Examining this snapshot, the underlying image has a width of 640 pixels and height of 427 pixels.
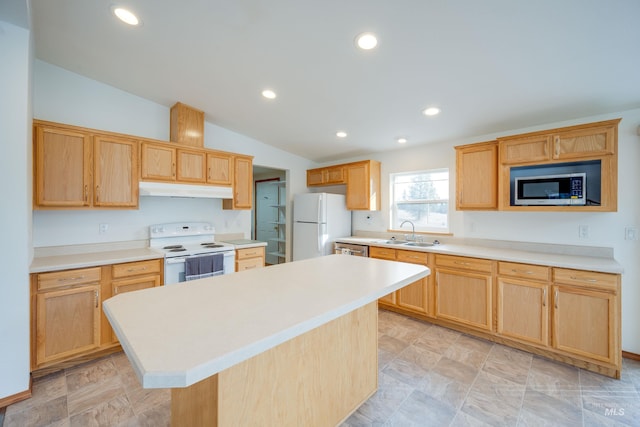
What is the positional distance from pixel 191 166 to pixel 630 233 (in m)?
4.56

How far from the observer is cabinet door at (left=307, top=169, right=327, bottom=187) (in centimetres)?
485

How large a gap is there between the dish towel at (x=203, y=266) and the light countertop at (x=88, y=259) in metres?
0.30

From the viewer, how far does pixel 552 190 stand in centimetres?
265

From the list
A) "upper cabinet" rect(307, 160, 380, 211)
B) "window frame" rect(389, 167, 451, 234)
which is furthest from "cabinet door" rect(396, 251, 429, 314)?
"upper cabinet" rect(307, 160, 380, 211)

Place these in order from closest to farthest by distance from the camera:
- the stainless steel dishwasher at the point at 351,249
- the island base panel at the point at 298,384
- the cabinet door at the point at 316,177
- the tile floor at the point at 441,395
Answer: the island base panel at the point at 298,384, the tile floor at the point at 441,395, the stainless steel dishwasher at the point at 351,249, the cabinet door at the point at 316,177

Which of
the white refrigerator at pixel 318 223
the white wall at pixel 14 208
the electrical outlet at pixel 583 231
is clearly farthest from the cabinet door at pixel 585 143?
the white wall at pixel 14 208

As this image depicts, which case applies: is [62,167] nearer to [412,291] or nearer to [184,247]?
[184,247]

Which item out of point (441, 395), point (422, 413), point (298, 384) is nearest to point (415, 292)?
point (441, 395)

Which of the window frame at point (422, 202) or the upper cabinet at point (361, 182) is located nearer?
the window frame at point (422, 202)

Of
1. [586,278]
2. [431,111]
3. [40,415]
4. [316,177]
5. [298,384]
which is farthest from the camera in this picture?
[316,177]

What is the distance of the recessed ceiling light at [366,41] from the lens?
1894 mm

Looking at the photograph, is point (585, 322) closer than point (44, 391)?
No

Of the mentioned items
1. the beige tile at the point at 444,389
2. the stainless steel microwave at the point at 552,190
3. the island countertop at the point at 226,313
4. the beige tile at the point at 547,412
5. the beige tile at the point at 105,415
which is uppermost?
the stainless steel microwave at the point at 552,190

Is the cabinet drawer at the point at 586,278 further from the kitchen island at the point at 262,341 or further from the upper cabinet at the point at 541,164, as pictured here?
the kitchen island at the point at 262,341
